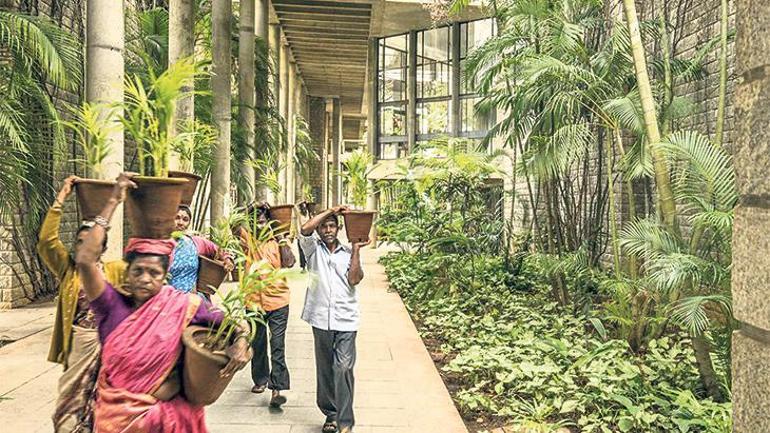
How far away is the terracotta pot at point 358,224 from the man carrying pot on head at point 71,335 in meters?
1.76

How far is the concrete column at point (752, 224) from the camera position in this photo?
4.16 feet

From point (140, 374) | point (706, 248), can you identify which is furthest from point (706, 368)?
point (140, 374)

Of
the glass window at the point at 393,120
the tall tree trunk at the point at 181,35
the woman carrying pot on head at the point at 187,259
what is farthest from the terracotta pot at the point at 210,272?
the glass window at the point at 393,120

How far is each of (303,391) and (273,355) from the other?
58 centimetres

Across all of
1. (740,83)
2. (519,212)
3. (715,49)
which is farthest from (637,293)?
(519,212)

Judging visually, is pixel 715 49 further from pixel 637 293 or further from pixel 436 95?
pixel 436 95

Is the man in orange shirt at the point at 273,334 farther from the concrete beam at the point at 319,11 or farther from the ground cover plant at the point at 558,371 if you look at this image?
the concrete beam at the point at 319,11

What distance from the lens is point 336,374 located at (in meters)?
4.01

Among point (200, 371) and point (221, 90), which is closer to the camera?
point (200, 371)

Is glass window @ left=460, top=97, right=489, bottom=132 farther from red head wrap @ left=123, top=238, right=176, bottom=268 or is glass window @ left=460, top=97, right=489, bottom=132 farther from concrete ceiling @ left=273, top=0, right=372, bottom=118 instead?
red head wrap @ left=123, top=238, right=176, bottom=268

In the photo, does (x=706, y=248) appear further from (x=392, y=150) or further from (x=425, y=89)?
(x=392, y=150)

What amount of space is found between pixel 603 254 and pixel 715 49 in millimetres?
3916

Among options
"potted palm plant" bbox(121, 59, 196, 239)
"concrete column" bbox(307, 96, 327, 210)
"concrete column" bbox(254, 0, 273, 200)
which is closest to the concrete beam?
"concrete column" bbox(254, 0, 273, 200)

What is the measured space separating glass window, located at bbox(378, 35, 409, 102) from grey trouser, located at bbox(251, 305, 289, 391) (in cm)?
1579
